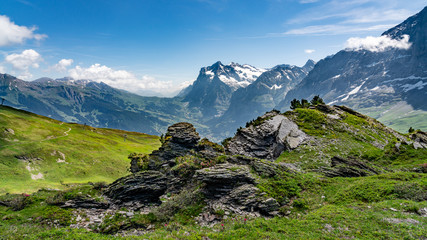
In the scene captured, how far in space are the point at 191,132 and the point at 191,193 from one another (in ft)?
126

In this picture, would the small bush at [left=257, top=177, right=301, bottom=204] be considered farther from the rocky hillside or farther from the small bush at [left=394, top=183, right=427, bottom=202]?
the small bush at [left=394, top=183, right=427, bottom=202]

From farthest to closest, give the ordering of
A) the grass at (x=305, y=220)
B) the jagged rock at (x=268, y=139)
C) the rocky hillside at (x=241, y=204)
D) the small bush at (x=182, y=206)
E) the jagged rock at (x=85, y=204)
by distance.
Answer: the jagged rock at (x=268, y=139), the jagged rock at (x=85, y=204), the small bush at (x=182, y=206), the rocky hillside at (x=241, y=204), the grass at (x=305, y=220)

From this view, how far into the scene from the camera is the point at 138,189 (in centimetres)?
2942

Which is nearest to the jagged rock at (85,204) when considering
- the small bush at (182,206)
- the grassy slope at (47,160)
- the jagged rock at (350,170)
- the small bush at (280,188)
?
the small bush at (182,206)

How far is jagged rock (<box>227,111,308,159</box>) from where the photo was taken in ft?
179

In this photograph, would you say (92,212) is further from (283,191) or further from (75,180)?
(75,180)

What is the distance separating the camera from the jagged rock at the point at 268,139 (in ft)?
179

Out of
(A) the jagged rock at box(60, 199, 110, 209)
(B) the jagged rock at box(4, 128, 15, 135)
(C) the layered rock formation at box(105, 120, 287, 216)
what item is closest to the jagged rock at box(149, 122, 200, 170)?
(C) the layered rock formation at box(105, 120, 287, 216)

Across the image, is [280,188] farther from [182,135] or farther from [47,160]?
[47,160]

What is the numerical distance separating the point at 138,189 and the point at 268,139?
1639 inches

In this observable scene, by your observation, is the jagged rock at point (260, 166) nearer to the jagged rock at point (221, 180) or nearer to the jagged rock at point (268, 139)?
the jagged rock at point (221, 180)

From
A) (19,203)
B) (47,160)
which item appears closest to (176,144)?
(19,203)

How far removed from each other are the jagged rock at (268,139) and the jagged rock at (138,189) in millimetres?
31188

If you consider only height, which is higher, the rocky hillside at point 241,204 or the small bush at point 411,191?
the small bush at point 411,191
